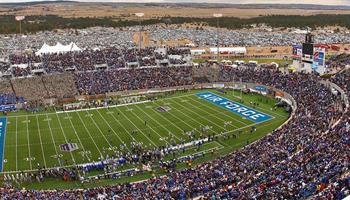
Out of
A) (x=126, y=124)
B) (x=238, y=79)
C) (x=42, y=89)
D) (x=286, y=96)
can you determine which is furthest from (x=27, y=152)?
(x=238, y=79)

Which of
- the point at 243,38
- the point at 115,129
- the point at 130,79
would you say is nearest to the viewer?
the point at 115,129

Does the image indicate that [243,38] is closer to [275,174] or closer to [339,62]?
[339,62]

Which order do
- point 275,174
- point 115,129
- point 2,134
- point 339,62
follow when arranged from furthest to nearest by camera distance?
1. point 339,62
2. point 115,129
3. point 2,134
4. point 275,174

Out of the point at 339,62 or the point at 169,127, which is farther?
the point at 339,62

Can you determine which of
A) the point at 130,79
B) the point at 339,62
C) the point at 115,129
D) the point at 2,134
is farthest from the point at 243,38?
the point at 2,134

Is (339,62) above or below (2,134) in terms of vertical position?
above

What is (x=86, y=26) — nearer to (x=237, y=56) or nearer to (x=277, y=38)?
(x=277, y=38)

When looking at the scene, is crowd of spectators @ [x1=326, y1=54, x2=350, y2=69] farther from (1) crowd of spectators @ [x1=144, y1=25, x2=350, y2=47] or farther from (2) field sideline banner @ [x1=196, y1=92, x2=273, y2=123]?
(1) crowd of spectators @ [x1=144, y1=25, x2=350, y2=47]
